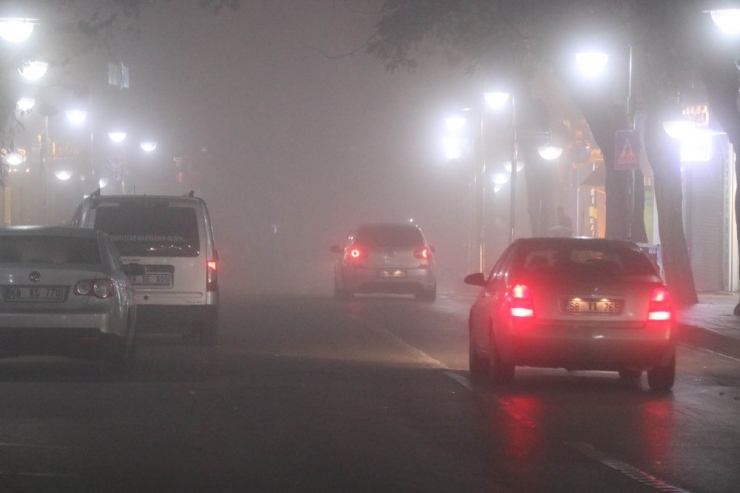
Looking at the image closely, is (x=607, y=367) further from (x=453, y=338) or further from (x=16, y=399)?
(x=453, y=338)

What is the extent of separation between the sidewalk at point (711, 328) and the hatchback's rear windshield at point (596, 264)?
5441 millimetres

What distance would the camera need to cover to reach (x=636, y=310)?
42.9ft

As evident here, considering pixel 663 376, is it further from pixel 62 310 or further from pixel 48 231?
pixel 48 231

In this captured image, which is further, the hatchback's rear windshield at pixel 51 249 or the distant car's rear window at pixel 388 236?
the distant car's rear window at pixel 388 236

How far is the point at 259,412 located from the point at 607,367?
A: 3.65m

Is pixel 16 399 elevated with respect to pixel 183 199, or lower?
lower

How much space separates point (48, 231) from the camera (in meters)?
14.5

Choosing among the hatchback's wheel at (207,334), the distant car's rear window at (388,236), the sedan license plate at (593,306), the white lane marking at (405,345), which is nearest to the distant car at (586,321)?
the sedan license plate at (593,306)

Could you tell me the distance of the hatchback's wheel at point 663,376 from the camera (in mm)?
13273

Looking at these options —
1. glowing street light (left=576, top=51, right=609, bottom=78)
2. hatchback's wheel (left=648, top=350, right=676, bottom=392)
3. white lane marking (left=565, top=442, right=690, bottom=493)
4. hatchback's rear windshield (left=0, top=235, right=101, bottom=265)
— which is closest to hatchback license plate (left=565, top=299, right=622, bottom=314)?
hatchback's wheel (left=648, top=350, right=676, bottom=392)

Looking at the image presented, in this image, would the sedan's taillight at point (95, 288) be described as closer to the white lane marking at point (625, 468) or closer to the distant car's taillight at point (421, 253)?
the white lane marking at point (625, 468)

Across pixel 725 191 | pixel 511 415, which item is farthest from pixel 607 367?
pixel 725 191

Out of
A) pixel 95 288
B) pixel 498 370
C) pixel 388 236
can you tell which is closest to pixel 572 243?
pixel 498 370

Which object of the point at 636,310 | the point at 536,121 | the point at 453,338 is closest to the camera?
the point at 636,310
